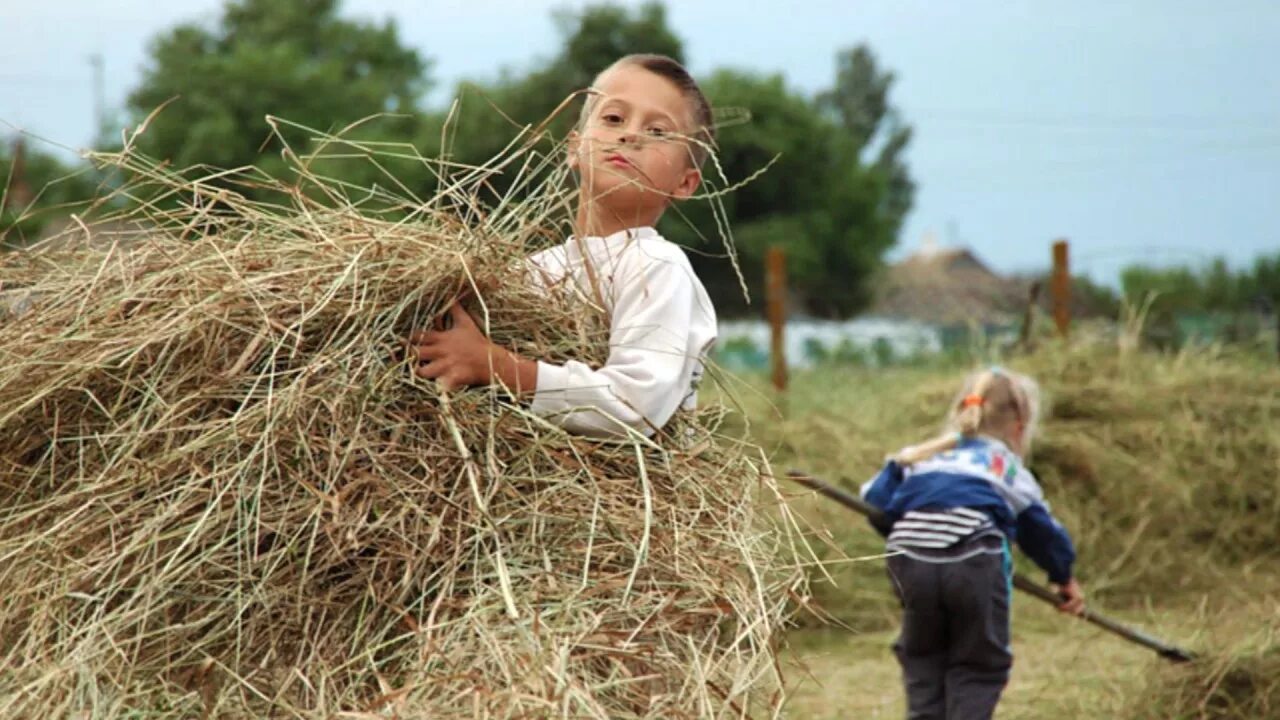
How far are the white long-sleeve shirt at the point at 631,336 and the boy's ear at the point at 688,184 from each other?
0.13 m

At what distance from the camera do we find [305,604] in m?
2.09

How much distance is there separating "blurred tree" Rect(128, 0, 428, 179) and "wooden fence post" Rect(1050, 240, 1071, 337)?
16.5 metres

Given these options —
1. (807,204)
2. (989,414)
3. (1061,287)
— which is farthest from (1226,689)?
(807,204)

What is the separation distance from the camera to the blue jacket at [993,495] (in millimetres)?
4648

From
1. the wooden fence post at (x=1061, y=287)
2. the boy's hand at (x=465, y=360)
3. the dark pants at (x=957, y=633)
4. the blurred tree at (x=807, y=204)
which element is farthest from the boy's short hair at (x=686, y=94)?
the blurred tree at (x=807, y=204)

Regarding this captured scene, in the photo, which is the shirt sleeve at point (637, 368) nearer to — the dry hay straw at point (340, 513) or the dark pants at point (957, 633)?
the dry hay straw at point (340, 513)

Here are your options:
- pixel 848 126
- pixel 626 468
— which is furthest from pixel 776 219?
pixel 626 468

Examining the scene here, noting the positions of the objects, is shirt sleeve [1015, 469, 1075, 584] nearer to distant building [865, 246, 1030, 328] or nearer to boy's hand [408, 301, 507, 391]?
boy's hand [408, 301, 507, 391]

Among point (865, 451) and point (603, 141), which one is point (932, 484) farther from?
point (865, 451)

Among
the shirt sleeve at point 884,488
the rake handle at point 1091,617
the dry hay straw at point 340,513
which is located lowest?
the rake handle at point 1091,617

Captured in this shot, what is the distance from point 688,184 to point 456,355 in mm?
702

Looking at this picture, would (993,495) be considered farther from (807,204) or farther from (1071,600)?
(807,204)

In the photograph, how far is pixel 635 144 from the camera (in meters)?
2.66

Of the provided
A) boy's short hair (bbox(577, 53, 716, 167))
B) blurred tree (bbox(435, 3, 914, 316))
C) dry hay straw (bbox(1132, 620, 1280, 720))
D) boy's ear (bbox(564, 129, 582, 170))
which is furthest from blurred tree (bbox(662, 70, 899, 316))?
boy's ear (bbox(564, 129, 582, 170))
